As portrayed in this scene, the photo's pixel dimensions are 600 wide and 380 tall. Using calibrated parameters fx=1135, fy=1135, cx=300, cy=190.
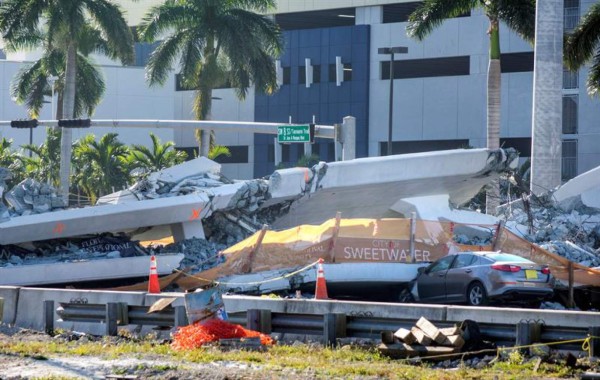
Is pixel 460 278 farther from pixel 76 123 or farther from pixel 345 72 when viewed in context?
pixel 345 72

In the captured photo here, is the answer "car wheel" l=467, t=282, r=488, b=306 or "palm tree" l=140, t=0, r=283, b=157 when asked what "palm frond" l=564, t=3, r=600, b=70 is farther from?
"car wheel" l=467, t=282, r=488, b=306

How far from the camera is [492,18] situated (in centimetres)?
4416

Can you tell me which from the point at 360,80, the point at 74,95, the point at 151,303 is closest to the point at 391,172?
the point at 151,303

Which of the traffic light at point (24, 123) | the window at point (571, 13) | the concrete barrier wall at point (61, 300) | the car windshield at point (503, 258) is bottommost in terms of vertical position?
the concrete barrier wall at point (61, 300)

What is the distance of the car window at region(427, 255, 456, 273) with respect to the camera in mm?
23141

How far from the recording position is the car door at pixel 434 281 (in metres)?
23.0

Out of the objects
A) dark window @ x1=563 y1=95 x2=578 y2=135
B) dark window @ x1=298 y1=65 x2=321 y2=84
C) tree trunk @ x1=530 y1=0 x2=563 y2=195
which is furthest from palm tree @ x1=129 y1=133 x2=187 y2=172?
tree trunk @ x1=530 y1=0 x2=563 y2=195

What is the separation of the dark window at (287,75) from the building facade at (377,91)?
70 millimetres

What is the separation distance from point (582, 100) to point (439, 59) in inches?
379

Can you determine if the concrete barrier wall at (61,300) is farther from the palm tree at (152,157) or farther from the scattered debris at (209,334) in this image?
the palm tree at (152,157)

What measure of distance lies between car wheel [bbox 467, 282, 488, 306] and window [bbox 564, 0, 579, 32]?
49.1m

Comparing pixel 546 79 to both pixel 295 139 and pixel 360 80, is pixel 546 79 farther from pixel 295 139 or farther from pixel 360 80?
pixel 360 80

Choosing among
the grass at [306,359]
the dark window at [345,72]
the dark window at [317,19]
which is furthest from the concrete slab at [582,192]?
the dark window at [317,19]

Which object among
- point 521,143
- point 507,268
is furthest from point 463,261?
point 521,143
